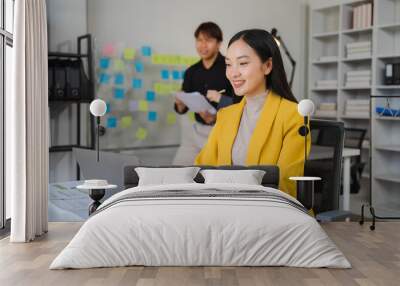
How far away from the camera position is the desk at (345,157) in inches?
236

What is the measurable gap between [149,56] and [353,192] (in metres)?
2.76

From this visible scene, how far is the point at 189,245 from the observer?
13.6 feet

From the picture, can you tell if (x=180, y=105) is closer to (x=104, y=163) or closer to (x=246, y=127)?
(x=246, y=127)

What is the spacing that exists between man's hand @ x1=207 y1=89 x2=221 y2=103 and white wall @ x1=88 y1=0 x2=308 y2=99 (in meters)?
0.44

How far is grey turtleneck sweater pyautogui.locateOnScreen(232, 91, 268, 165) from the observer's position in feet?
20.2

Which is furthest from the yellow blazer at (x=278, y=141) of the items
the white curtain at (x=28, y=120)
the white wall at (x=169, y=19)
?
the white curtain at (x=28, y=120)

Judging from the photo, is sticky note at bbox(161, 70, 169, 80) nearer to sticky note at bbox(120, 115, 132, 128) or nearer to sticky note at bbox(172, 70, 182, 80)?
sticky note at bbox(172, 70, 182, 80)

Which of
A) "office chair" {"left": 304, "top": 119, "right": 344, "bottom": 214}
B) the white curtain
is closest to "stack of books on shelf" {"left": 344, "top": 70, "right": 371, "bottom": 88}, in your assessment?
"office chair" {"left": 304, "top": 119, "right": 344, "bottom": 214}

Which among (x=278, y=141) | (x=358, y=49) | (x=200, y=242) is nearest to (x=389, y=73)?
(x=358, y=49)

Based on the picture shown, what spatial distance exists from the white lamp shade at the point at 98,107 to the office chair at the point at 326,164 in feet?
6.54

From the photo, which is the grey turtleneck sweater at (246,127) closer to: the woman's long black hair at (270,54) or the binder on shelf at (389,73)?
the woman's long black hair at (270,54)

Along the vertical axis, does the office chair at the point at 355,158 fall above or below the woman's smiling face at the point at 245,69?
below

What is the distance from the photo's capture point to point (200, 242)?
4133mm

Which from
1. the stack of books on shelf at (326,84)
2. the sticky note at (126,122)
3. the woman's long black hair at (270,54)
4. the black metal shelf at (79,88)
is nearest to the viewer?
the woman's long black hair at (270,54)
